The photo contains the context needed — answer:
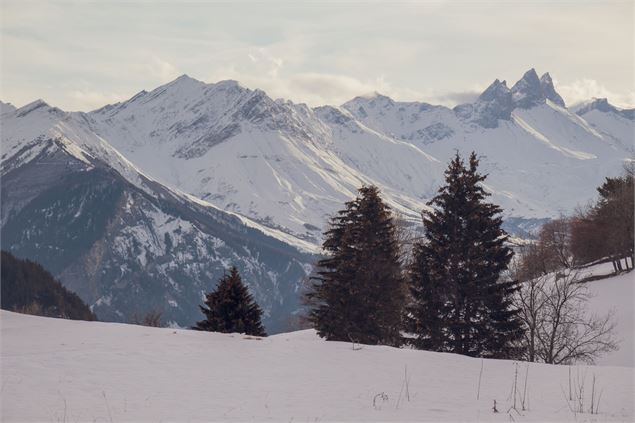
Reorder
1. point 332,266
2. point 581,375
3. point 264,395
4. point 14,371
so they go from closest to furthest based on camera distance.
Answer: point 264,395 → point 14,371 → point 581,375 → point 332,266

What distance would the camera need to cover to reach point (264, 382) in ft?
66.0

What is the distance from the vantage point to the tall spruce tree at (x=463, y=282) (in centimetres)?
3594

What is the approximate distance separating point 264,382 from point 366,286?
19049 millimetres

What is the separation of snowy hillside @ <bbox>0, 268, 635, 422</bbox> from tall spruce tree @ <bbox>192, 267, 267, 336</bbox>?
34.3 feet

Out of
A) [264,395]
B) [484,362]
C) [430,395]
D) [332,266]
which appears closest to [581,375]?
[484,362]

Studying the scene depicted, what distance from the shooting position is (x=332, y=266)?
40188mm

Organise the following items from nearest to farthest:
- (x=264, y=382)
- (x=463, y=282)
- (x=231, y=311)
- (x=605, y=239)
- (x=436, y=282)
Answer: (x=264, y=382), (x=463, y=282), (x=436, y=282), (x=231, y=311), (x=605, y=239)

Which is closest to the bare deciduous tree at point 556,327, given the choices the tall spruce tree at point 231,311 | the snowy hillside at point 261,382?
the tall spruce tree at point 231,311

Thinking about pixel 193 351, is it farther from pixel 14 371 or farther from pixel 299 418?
pixel 299 418

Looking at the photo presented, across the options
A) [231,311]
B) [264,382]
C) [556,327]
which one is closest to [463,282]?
[556,327]

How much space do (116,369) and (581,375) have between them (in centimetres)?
1241

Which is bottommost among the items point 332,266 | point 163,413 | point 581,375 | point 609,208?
point 163,413

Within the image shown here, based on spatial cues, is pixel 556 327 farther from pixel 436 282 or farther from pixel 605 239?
pixel 605 239

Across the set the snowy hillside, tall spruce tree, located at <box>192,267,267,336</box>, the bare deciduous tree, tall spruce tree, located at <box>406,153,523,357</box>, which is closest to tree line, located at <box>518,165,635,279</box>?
the bare deciduous tree
